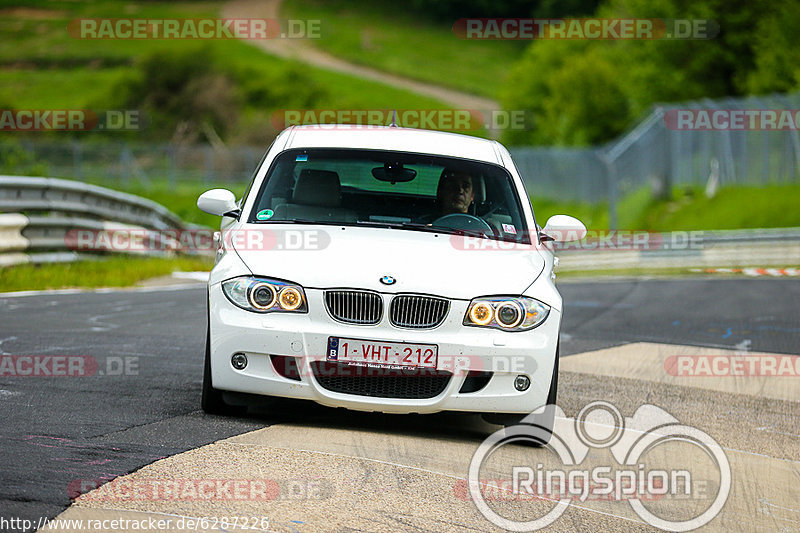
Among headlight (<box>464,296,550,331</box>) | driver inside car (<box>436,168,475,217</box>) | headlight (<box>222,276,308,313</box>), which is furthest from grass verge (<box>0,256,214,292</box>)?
headlight (<box>464,296,550,331</box>)

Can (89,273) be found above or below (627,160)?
below

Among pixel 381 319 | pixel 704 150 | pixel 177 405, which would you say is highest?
pixel 704 150

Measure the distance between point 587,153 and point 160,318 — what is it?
32.3 m

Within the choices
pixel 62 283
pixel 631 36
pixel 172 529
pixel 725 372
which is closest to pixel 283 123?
pixel 631 36

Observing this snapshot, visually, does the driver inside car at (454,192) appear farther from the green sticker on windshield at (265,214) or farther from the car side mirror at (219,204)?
the car side mirror at (219,204)

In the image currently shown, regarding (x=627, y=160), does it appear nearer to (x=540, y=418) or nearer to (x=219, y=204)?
(x=219, y=204)

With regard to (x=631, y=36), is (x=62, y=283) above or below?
below

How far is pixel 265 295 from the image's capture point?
673 cm

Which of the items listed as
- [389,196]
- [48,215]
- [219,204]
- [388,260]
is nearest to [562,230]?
[389,196]

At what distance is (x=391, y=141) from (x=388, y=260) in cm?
165

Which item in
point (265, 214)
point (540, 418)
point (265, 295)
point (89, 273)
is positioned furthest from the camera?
point (89, 273)

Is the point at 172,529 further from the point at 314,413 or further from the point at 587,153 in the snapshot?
the point at 587,153

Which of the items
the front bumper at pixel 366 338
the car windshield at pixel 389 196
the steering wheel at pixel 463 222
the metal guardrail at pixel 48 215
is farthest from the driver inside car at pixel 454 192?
the metal guardrail at pixel 48 215

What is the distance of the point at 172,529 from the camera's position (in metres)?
4.70
